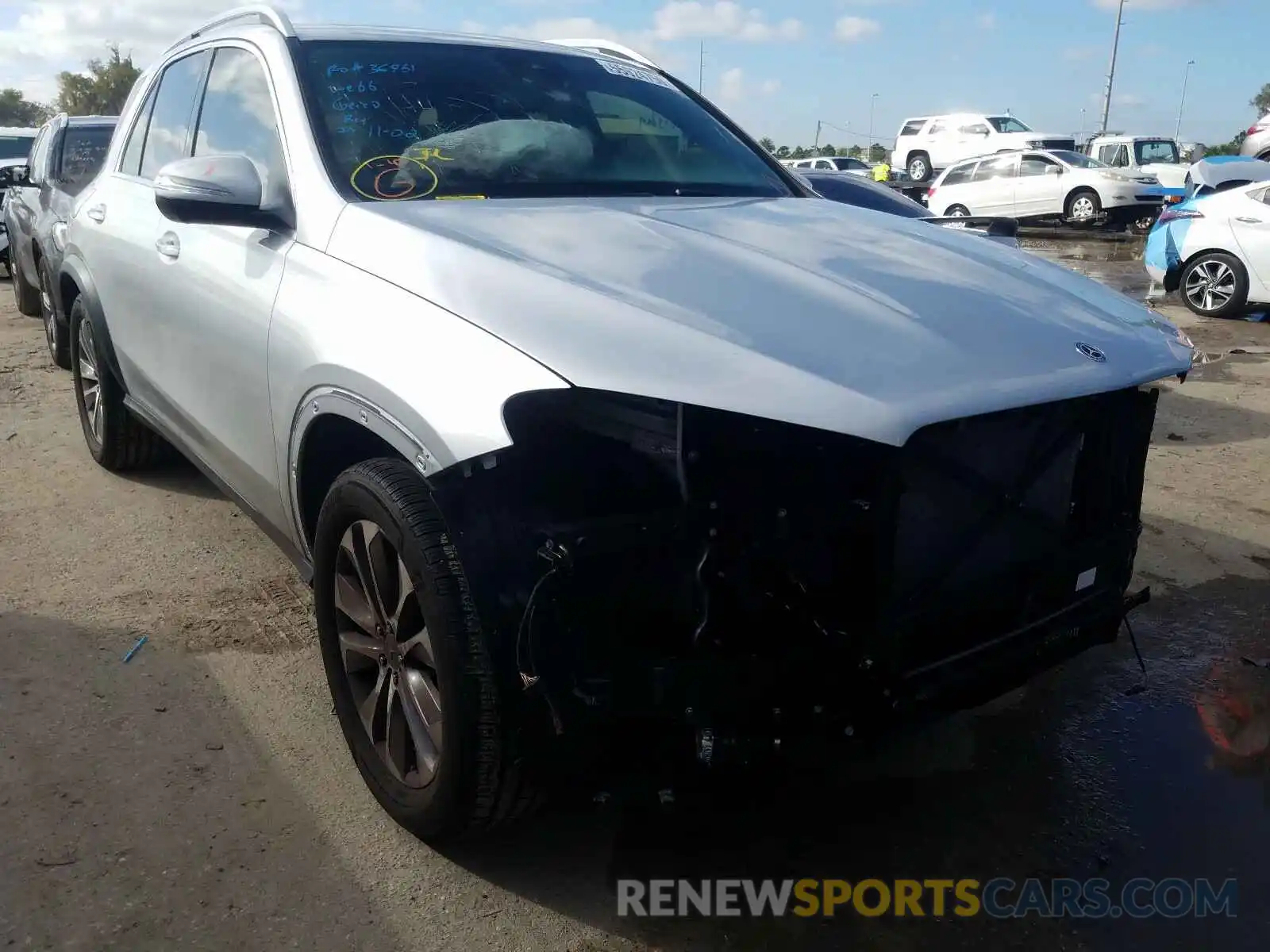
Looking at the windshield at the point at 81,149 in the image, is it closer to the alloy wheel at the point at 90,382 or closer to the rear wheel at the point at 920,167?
the alloy wheel at the point at 90,382

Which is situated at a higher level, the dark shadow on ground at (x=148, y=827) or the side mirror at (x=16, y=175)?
the side mirror at (x=16, y=175)

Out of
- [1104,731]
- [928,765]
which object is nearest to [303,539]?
[928,765]

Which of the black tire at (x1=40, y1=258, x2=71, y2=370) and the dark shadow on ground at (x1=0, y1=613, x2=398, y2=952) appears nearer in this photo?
the dark shadow on ground at (x1=0, y1=613, x2=398, y2=952)

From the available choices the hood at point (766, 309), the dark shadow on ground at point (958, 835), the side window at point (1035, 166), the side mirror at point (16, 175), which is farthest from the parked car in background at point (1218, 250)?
the side mirror at point (16, 175)

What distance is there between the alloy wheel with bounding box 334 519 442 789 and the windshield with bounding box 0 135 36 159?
1629cm

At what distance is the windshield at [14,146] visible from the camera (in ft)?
52.3

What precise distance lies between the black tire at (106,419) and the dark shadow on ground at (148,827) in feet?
5.20

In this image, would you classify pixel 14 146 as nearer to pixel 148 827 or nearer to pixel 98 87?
pixel 148 827

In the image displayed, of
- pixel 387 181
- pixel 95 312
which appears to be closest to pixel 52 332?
pixel 95 312

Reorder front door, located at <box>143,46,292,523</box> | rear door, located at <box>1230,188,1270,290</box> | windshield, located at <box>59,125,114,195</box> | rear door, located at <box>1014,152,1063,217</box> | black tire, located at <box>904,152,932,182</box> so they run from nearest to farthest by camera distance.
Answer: front door, located at <box>143,46,292,523</box> → windshield, located at <box>59,125,114,195</box> → rear door, located at <box>1230,188,1270,290</box> → rear door, located at <box>1014,152,1063,217</box> → black tire, located at <box>904,152,932,182</box>

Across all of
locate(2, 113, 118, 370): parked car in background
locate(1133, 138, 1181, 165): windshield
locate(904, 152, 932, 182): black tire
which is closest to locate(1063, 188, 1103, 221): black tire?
locate(1133, 138, 1181, 165): windshield

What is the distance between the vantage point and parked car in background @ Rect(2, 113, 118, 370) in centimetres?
682

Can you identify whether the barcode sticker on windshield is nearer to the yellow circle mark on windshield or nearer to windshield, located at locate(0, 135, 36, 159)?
the yellow circle mark on windshield

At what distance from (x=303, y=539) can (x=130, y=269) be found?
1.67 metres
